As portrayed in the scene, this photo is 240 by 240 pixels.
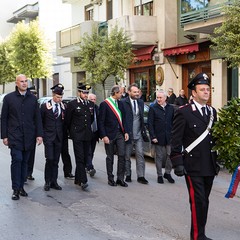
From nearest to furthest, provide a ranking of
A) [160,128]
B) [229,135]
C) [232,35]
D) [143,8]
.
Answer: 1. [229,135]
2. [160,128]
3. [232,35]
4. [143,8]

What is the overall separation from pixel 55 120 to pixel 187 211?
3021 millimetres

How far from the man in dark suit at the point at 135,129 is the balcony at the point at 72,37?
1568cm

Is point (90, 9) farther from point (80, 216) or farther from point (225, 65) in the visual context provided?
point (80, 216)

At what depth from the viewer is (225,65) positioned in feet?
60.1

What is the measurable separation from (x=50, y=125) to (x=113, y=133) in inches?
47.6

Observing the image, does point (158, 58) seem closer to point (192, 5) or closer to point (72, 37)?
point (192, 5)

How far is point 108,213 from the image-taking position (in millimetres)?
6988

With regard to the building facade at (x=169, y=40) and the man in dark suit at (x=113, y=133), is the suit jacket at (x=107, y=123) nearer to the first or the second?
the man in dark suit at (x=113, y=133)

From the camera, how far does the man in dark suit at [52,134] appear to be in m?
8.62

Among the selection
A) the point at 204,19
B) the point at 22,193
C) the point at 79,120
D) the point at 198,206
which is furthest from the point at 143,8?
the point at 198,206

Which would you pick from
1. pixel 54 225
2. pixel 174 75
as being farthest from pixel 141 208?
pixel 174 75

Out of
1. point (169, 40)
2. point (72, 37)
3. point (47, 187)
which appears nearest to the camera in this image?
point (47, 187)

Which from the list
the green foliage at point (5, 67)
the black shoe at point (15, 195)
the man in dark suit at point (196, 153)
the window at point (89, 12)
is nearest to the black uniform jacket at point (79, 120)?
the black shoe at point (15, 195)

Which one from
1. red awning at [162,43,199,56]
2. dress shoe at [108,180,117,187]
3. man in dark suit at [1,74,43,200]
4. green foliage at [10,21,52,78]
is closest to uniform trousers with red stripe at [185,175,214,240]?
man in dark suit at [1,74,43,200]
